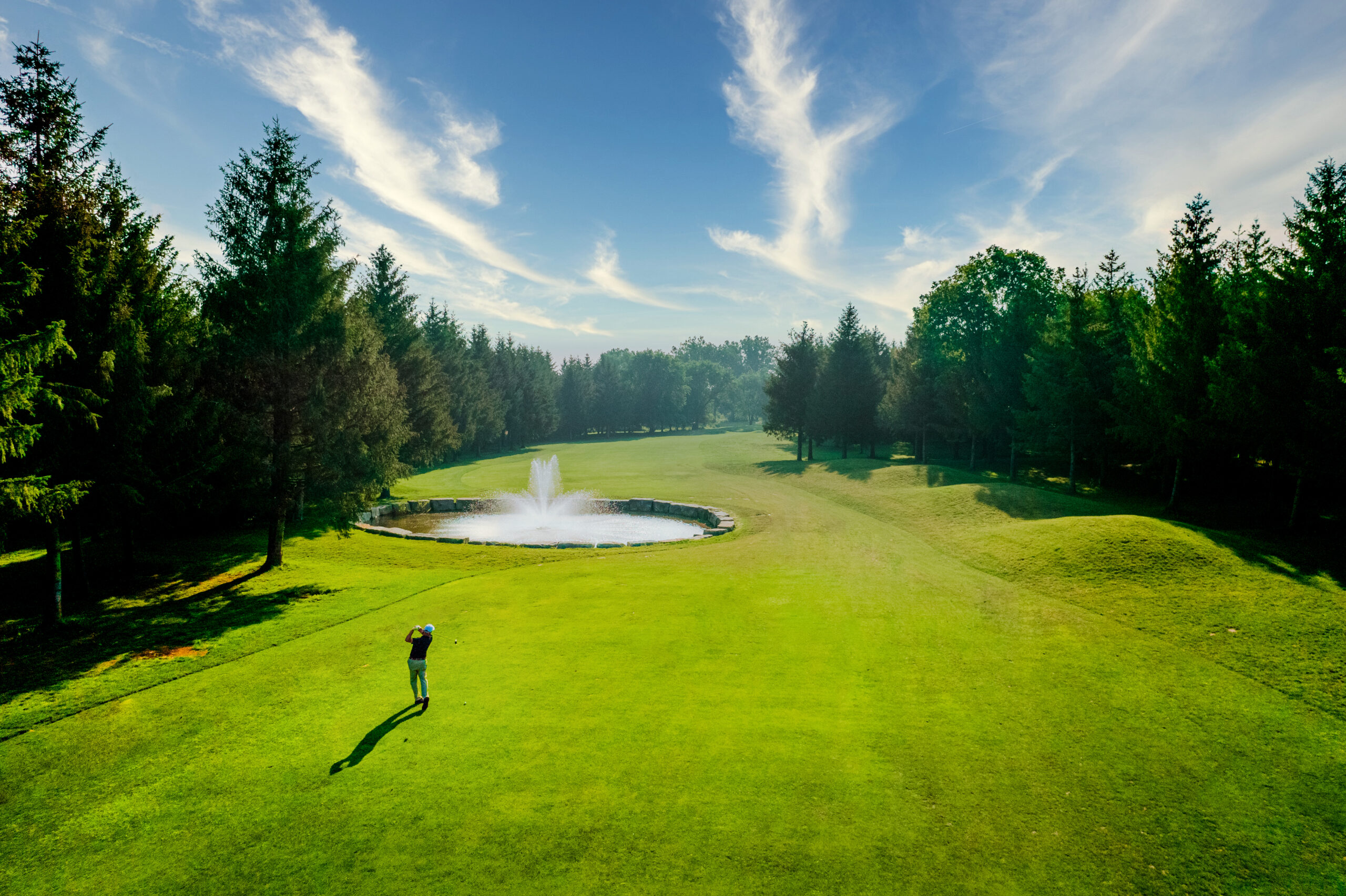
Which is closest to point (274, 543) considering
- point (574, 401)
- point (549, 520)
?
point (549, 520)

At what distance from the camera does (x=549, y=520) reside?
3356 centimetres

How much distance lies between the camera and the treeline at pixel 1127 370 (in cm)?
2028

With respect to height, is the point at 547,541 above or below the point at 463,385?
below

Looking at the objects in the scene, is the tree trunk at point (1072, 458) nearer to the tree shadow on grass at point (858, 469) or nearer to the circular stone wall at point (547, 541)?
the tree shadow on grass at point (858, 469)

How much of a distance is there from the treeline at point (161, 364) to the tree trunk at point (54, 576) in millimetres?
62

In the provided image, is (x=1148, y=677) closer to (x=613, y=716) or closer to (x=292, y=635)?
(x=613, y=716)

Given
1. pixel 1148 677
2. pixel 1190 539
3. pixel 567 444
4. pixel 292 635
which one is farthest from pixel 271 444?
pixel 567 444

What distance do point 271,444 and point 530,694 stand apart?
49.2 ft

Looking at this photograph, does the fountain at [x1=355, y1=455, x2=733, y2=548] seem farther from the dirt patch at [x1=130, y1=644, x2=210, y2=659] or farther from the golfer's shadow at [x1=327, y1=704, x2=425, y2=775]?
the golfer's shadow at [x1=327, y1=704, x2=425, y2=775]

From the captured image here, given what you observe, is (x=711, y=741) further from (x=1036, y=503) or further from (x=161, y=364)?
(x=1036, y=503)

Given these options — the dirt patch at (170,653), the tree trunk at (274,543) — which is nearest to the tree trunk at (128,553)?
the tree trunk at (274,543)

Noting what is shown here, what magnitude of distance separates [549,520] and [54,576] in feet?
68.5

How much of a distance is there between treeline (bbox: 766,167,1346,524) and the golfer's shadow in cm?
2660

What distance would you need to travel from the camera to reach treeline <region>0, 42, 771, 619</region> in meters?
13.4
